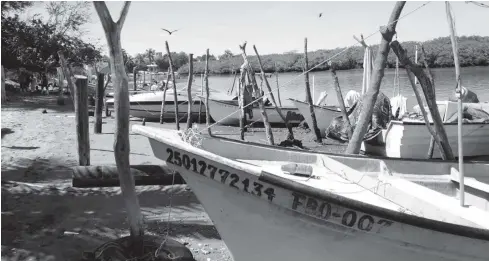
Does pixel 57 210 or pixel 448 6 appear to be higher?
pixel 448 6

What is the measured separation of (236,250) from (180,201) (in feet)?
10.1

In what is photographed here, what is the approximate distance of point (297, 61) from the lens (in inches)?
3041

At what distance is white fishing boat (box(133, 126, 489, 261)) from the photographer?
448 centimetres

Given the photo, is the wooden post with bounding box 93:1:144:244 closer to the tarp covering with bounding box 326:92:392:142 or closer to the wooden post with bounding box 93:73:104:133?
the tarp covering with bounding box 326:92:392:142

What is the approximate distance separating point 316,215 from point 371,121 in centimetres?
1062

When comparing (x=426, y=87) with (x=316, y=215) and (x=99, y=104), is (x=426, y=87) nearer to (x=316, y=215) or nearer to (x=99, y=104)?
(x=316, y=215)

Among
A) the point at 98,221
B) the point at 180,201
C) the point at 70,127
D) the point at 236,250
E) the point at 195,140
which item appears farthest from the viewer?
the point at 70,127

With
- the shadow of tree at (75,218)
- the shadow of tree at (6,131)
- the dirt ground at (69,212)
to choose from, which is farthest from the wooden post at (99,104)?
the shadow of tree at (75,218)

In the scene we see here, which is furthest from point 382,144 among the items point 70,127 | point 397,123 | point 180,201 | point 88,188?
point 70,127

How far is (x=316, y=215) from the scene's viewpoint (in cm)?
469

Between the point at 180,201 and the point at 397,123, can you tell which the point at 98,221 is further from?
the point at 397,123

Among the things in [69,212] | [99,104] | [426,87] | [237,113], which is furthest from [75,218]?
[237,113]

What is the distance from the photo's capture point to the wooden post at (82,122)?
9578 mm

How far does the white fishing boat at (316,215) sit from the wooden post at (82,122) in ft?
15.9
